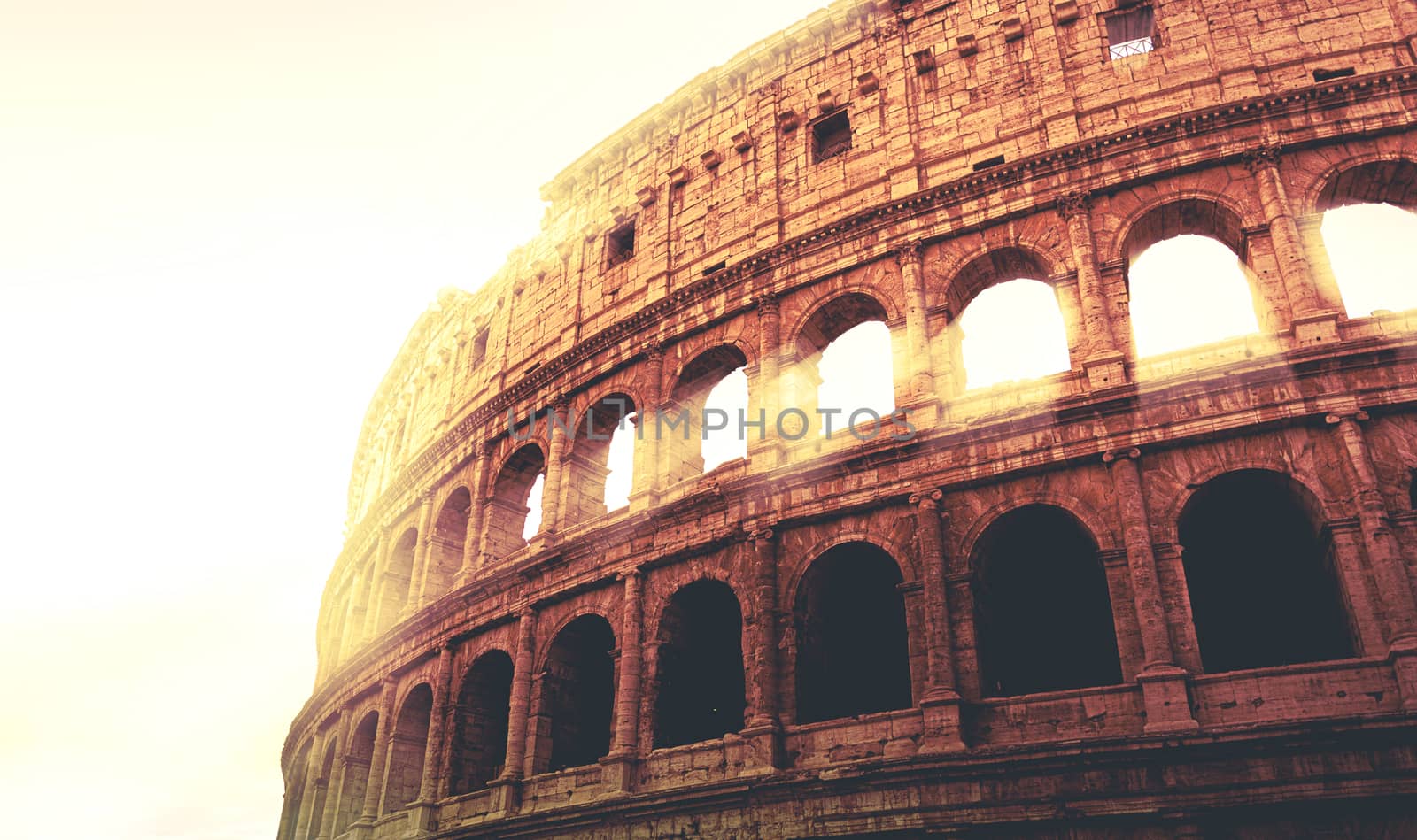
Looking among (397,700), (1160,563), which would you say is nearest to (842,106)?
(1160,563)

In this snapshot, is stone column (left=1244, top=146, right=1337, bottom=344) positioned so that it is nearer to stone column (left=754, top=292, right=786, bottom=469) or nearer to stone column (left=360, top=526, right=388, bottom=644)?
stone column (left=754, top=292, right=786, bottom=469)

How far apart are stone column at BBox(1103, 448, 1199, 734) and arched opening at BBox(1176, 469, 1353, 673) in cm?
49

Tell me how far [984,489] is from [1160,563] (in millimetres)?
2182

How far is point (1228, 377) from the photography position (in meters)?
11.5

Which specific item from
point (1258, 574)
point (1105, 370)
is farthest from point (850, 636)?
point (1258, 574)

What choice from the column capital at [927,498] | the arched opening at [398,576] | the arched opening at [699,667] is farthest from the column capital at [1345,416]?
the arched opening at [398,576]

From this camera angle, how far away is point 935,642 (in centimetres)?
1170

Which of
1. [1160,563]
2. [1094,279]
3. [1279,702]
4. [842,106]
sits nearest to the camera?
[1279,702]

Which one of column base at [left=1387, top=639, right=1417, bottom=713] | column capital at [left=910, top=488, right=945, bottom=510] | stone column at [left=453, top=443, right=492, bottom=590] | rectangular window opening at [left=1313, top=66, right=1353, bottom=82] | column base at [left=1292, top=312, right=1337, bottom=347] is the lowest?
column base at [left=1387, top=639, right=1417, bottom=713]

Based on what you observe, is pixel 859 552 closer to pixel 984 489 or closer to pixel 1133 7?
pixel 984 489

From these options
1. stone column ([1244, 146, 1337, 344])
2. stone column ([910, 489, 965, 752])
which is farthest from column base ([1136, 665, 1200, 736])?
stone column ([1244, 146, 1337, 344])

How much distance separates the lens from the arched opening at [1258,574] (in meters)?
11.2

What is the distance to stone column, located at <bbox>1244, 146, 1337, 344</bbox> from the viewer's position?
11664 mm

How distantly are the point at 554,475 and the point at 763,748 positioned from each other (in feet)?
23.0
